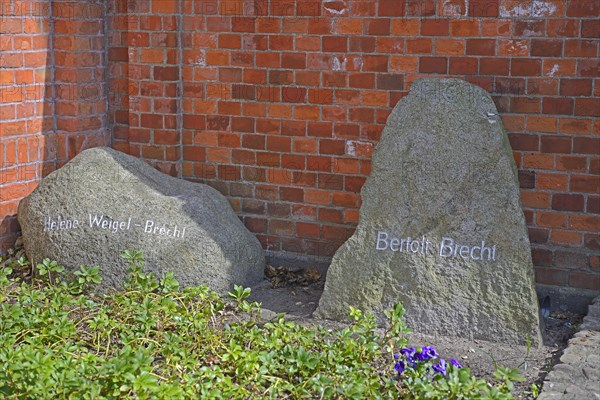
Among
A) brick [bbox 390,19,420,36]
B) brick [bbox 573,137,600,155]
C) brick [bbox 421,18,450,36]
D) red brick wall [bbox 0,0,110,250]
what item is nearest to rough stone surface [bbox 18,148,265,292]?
red brick wall [bbox 0,0,110,250]

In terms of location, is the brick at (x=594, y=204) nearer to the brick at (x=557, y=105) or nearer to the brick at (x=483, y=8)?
the brick at (x=557, y=105)

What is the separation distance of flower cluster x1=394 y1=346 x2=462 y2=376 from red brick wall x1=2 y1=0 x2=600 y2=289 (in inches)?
53.1

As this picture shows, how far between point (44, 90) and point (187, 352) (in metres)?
2.57

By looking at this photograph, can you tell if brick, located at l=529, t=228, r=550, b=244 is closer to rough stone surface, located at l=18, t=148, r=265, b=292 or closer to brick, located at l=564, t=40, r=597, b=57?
brick, located at l=564, t=40, r=597, b=57

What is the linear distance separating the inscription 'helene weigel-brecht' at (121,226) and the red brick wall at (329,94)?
71 cm

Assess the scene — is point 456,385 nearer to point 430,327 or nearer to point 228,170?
point 430,327

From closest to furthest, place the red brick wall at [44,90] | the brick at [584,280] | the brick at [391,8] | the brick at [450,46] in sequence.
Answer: the brick at [584,280]
the brick at [450,46]
the brick at [391,8]
the red brick wall at [44,90]

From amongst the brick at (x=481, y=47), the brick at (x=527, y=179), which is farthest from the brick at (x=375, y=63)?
the brick at (x=527, y=179)

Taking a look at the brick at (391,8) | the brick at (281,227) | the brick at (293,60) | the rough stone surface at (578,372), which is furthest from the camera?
the brick at (281,227)

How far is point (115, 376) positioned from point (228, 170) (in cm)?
248

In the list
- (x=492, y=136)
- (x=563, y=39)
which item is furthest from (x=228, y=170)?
(x=563, y=39)

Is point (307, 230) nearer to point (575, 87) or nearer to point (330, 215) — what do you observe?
point (330, 215)

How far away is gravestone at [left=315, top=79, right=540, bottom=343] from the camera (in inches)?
183

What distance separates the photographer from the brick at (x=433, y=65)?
17.1 ft
